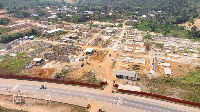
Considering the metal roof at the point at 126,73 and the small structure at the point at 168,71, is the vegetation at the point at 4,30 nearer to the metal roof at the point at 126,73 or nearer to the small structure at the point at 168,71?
the metal roof at the point at 126,73

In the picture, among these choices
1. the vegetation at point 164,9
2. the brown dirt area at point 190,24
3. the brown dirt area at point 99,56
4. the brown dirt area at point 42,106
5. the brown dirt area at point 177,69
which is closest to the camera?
the brown dirt area at point 42,106

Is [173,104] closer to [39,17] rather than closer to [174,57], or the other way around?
[174,57]

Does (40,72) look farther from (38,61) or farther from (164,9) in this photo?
(164,9)

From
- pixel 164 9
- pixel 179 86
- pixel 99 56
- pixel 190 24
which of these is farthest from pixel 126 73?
pixel 164 9

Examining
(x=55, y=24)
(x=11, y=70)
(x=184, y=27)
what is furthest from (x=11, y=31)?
(x=184, y=27)

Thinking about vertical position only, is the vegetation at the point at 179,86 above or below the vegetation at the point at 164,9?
below

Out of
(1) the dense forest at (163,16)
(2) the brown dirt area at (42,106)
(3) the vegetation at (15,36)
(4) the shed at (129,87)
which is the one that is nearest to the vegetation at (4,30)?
(3) the vegetation at (15,36)
